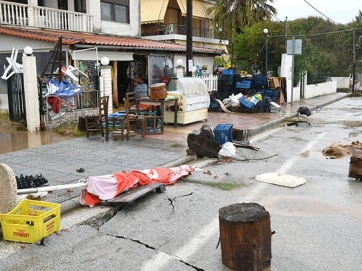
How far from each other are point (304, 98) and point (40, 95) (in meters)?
18.7

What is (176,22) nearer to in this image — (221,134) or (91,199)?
(221,134)

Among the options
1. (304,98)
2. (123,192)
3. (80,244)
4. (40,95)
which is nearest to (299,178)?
(123,192)

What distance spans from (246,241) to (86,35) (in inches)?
639

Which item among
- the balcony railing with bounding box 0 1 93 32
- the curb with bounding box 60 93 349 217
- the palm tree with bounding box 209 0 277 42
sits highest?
the palm tree with bounding box 209 0 277 42

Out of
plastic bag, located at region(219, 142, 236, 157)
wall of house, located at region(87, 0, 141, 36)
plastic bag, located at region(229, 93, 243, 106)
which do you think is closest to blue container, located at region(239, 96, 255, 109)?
plastic bag, located at region(229, 93, 243, 106)

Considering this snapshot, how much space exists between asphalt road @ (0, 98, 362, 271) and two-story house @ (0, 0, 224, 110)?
9.46m

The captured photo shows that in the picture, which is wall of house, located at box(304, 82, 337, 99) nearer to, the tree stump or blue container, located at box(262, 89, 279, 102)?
Answer: blue container, located at box(262, 89, 279, 102)

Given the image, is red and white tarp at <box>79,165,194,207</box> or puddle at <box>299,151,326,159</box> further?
puddle at <box>299,151,326,159</box>

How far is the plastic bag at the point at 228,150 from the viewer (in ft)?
30.2

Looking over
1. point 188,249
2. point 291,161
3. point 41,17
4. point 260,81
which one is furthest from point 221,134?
point 41,17

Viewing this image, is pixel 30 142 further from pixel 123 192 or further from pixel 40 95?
pixel 123 192

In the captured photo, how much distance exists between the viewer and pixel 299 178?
730cm

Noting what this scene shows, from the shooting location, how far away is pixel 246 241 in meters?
3.94

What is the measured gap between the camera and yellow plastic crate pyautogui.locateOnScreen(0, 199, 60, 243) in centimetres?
458
